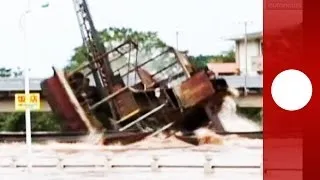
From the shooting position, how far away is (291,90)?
76cm

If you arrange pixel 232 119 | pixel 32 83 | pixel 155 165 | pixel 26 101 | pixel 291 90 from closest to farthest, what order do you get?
1. pixel 291 90
2. pixel 26 101
3. pixel 155 165
4. pixel 32 83
5. pixel 232 119

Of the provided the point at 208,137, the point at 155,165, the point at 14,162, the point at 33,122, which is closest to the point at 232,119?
the point at 208,137

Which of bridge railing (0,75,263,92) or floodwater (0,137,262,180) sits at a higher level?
bridge railing (0,75,263,92)

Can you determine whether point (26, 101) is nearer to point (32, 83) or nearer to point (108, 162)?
point (32, 83)

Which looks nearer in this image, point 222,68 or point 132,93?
point 222,68

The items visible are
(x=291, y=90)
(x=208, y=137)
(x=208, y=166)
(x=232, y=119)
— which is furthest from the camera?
(x=208, y=137)

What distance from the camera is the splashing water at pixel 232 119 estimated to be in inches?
340

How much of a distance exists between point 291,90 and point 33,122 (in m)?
8.35

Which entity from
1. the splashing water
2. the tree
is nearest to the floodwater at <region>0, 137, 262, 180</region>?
the splashing water

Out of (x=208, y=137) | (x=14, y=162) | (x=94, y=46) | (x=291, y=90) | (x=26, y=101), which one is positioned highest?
(x=94, y=46)

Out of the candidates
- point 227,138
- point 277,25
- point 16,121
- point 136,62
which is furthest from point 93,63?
point 277,25

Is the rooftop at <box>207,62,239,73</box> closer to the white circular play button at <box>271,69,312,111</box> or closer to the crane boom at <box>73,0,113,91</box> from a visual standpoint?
the crane boom at <box>73,0,113,91</box>

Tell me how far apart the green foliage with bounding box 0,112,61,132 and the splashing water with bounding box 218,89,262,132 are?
6.73 ft

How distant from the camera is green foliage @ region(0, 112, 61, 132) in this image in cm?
895
